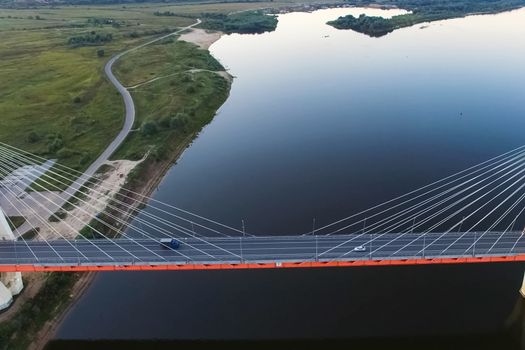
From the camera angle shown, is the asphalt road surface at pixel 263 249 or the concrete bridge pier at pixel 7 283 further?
the concrete bridge pier at pixel 7 283

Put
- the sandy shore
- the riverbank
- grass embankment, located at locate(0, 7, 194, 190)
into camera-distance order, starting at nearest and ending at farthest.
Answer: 1. the riverbank
2. grass embankment, located at locate(0, 7, 194, 190)
3. the sandy shore

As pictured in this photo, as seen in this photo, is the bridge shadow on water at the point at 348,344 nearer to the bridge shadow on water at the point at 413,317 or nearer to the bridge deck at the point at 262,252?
the bridge shadow on water at the point at 413,317

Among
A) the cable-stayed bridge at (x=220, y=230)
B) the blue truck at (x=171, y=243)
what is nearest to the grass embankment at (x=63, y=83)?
the cable-stayed bridge at (x=220, y=230)

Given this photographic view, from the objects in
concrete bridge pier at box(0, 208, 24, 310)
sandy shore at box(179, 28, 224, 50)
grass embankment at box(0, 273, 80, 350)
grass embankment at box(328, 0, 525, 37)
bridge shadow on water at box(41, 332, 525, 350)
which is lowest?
bridge shadow on water at box(41, 332, 525, 350)

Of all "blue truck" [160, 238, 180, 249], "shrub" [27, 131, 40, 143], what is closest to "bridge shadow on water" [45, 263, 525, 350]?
"blue truck" [160, 238, 180, 249]

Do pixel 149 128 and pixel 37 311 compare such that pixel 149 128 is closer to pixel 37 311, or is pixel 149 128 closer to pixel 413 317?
pixel 37 311

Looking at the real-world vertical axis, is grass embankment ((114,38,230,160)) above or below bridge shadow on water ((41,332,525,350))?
above

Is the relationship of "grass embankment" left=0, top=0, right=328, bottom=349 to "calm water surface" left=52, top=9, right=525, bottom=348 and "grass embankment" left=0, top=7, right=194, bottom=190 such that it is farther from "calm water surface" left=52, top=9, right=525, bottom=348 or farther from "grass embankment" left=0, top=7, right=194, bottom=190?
"calm water surface" left=52, top=9, right=525, bottom=348
